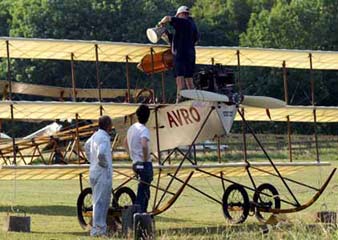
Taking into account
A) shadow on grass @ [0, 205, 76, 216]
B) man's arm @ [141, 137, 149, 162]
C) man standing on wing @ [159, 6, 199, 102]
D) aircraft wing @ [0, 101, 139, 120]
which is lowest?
shadow on grass @ [0, 205, 76, 216]

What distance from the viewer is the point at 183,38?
15.1 meters

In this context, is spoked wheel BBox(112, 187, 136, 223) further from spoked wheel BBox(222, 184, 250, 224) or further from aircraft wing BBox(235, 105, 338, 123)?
aircraft wing BBox(235, 105, 338, 123)

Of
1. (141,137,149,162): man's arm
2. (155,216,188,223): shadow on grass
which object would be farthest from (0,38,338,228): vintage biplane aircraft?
(141,137,149,162): man's arm

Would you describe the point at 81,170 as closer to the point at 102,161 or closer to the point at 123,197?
the point at 123,197

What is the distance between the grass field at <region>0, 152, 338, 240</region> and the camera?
11.9 meters

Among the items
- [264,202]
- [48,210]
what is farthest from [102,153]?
[48,210]

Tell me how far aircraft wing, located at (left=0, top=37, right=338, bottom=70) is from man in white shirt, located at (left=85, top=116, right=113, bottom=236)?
8.30 ft

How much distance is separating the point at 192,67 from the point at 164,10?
60.5 m

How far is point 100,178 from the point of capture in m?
13.8

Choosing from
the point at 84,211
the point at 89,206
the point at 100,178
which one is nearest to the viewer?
the point at 100,178

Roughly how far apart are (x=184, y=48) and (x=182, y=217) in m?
3.56

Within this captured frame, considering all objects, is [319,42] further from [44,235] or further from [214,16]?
[44,235]

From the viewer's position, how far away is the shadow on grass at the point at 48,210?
18000 millimetres

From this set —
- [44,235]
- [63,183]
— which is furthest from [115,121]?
[63,183]
